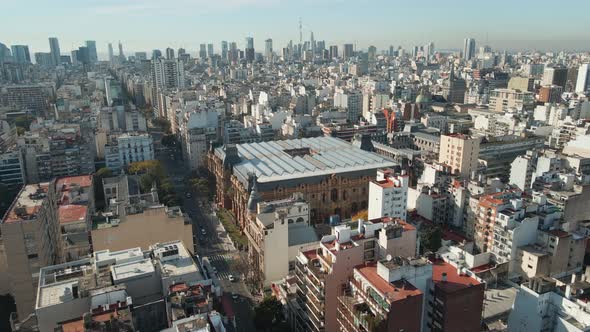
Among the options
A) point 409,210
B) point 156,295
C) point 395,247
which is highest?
point 395,247

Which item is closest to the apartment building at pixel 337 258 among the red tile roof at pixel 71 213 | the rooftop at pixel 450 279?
the rooftop at pixel 450 279

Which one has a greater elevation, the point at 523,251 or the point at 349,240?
the point at 349,240

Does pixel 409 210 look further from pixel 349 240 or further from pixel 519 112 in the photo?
pixel 519 112

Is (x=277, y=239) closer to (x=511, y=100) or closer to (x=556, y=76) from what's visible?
(x=511, y=100)

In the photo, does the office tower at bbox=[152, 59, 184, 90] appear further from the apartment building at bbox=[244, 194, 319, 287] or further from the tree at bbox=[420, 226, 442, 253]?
the tree at bbox=[420, 226, 442, 253]

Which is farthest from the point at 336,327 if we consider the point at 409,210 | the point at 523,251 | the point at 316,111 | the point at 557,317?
the point at 316,111

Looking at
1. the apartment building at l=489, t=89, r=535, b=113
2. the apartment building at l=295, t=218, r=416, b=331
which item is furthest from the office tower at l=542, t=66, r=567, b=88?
the apartment building at l=295, t=218, r=416, b=331
